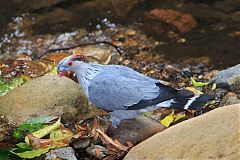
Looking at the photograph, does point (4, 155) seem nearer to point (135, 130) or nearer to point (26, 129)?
point (26, 129)

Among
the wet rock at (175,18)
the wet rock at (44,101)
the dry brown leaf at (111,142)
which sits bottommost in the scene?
the wet rock at (175,18)

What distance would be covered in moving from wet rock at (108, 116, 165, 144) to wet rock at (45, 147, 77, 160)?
1.36ft

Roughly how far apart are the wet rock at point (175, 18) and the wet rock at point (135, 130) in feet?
10.6

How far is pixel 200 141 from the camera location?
333 centimetres

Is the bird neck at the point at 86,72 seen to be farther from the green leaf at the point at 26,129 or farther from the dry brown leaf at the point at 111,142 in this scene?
the green leaf at the point at 26,129

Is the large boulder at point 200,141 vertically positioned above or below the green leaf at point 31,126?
above

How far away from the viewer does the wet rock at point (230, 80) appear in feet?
16.4

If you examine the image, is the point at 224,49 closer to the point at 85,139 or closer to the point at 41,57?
the point at 41,57

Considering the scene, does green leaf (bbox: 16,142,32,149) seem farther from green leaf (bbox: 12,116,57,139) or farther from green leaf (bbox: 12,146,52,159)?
green leaf (bbox: 12,116,57,139)

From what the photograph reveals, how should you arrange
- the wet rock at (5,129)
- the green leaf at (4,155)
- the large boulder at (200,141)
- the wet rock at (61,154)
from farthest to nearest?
the wet rock at (5,129), the green leaf at (4,155), the wet rock at (61,154), the large boulder at (200,141)

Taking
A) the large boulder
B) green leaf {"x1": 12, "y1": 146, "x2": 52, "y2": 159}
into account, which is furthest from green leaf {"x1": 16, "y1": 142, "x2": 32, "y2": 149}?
the large boulder

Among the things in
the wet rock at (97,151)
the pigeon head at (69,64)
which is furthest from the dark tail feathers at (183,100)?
the pigeon head at (69,64)

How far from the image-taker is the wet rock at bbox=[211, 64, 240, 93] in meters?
4.98

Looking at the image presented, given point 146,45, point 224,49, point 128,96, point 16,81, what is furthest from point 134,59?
point 128,96
